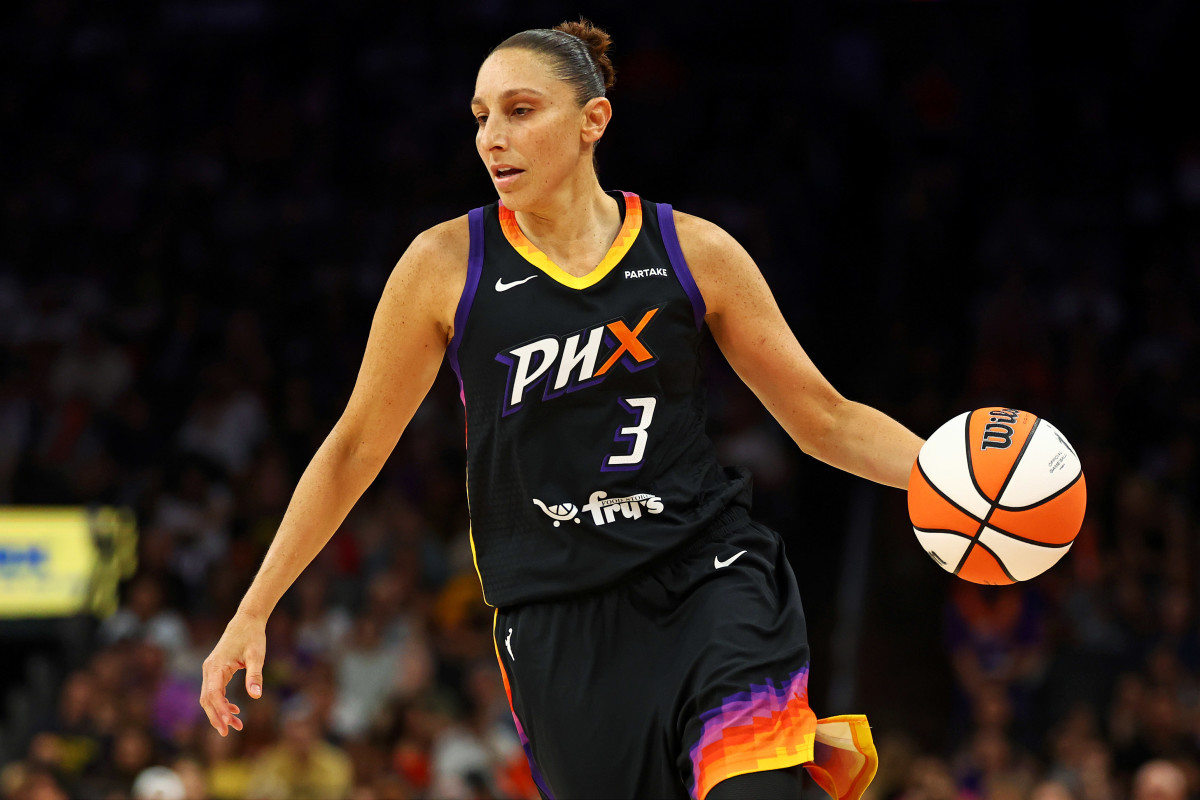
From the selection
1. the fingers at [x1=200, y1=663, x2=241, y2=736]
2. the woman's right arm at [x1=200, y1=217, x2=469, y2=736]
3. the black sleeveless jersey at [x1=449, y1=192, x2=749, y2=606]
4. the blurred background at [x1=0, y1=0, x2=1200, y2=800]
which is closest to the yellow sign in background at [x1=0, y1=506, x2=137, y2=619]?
the blurred background at [x1=0, y1=0, x2=1200, y2=800]

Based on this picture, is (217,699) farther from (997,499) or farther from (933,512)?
(997,499)

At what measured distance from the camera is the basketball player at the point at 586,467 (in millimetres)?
3266

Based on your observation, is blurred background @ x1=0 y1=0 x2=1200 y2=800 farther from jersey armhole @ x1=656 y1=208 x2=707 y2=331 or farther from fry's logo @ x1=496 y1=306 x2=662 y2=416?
fry's logo @ x1=496 y1=306 x2=662 y2=416

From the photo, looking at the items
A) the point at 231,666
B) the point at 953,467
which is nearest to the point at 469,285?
the point at 231,666

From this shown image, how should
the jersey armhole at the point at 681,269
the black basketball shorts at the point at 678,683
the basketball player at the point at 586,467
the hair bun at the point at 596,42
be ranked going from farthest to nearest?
the hair bun at the point at 596,42 → the jersey armhole at the point at 681,269 → the basketball player at the point at 586,467 → the black basketball shorts at the point at 678,683

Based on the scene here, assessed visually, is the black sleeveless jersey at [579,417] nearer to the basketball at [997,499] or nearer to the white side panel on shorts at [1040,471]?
the basketball at [997,499]

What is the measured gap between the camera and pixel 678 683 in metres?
3.23

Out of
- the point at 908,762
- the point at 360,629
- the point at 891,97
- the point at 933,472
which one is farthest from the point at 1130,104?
the point at 933,472

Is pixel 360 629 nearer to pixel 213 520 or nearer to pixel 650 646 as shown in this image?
pixel 213 520

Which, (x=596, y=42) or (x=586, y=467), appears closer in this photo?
(x=586, y=467)

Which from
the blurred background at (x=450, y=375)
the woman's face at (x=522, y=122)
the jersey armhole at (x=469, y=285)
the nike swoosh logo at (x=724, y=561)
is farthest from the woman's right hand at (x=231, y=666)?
the blurred background at (x=450, y=375)

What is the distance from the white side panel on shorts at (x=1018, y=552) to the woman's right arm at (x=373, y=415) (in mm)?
1419

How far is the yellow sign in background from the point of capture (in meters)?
10.8

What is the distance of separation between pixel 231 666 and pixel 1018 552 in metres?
1.91
